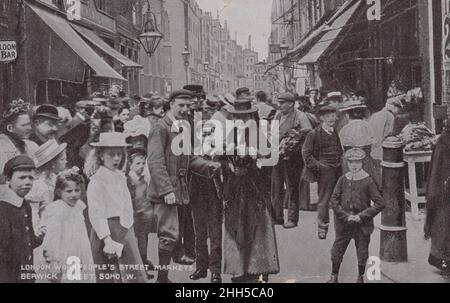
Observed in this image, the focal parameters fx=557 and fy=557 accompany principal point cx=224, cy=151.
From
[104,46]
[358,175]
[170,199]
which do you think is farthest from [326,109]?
[104,46]

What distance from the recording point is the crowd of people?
19.0 ft

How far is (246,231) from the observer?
5.72m

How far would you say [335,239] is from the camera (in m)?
5.92

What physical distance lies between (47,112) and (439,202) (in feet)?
14.4

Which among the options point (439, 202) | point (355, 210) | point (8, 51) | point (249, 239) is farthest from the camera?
point (8, 51)

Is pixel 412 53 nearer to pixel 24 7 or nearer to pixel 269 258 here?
pixel 269 258

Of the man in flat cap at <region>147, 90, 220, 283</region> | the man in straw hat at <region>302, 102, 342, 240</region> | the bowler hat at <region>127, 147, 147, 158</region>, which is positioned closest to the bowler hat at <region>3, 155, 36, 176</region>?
the bowler hat at <region>127, 147, 147, 158</region>

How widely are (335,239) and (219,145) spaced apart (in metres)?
1.59

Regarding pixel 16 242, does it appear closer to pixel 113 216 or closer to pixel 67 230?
pixel 67 230

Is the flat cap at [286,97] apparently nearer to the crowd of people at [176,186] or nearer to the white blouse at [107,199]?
the crowd of people at [176,186]

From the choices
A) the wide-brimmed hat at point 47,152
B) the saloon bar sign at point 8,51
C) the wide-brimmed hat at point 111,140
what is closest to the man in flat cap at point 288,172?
the wide-brimmed hat at point 111,140

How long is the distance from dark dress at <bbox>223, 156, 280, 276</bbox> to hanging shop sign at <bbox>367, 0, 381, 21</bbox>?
2.21 metres

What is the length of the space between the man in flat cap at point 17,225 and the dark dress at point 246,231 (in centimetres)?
217

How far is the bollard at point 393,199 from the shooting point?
575 centimetres
